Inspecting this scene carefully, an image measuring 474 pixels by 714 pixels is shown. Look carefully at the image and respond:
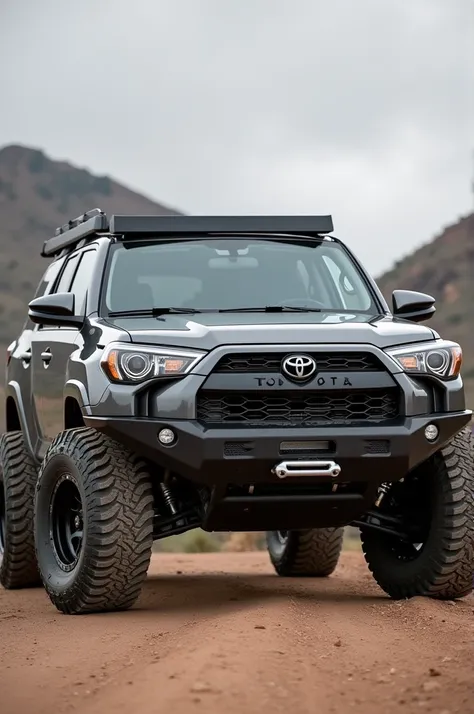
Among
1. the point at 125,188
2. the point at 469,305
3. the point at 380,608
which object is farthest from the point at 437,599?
the point at 125,188

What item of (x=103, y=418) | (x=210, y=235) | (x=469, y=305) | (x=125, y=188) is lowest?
(x=103, y=418)

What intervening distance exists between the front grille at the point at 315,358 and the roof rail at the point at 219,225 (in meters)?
Answer: 1.77

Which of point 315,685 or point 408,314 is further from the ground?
point 408,314

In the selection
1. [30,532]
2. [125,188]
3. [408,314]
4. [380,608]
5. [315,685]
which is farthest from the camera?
[125,188]

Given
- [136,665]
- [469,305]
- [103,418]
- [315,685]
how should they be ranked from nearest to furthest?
[315,685]
[136,665]
[103,418]
[469,305]

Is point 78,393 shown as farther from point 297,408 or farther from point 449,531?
point 449,531

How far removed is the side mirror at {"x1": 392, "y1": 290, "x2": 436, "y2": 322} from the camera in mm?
8414

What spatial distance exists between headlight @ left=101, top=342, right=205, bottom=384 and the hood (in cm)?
7

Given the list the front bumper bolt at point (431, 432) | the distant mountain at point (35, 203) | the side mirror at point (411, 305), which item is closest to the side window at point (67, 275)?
the side mirror at point (411, 305)

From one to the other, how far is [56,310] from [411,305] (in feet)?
6.80

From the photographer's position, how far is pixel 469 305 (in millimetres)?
51594

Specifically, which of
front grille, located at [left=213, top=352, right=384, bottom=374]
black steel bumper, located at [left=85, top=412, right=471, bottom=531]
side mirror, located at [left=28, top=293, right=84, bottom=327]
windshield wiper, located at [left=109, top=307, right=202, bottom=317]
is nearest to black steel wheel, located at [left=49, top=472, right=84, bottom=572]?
black steel bumper, located at [left=85, top=412, right=471, bottom=531]

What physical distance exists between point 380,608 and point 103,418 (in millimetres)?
1928

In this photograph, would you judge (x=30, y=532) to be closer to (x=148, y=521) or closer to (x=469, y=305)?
(x=148, y=521)
